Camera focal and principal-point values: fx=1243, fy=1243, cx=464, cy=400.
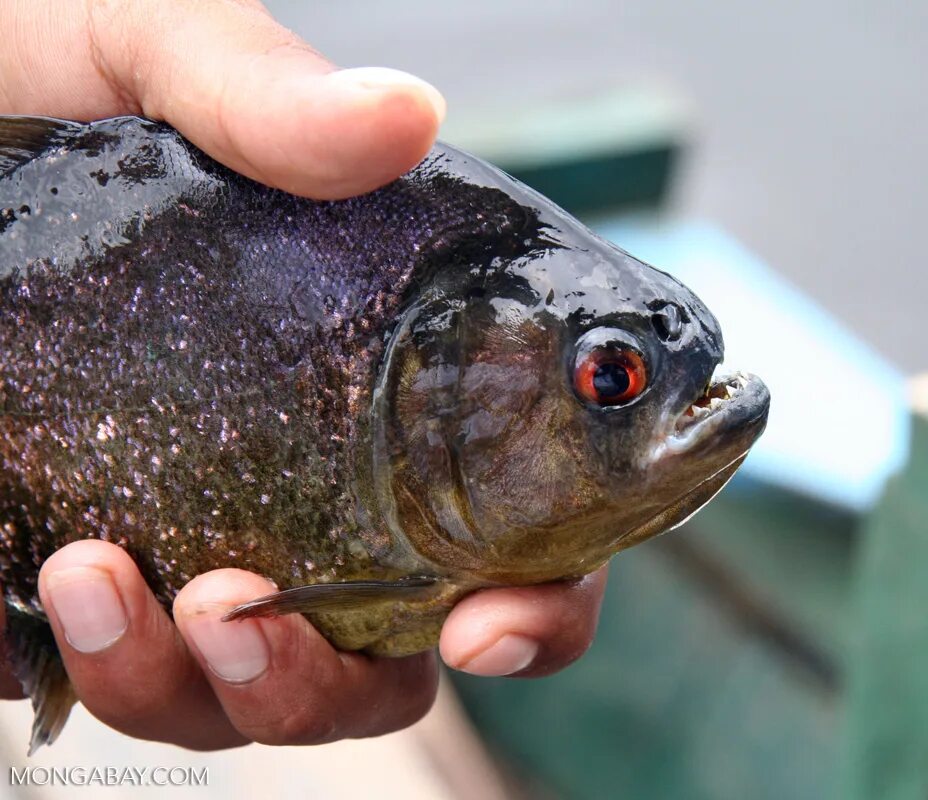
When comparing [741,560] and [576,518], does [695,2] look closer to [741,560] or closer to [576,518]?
[741,560]

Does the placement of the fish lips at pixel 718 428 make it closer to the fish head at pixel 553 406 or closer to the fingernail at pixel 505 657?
the fish head at pixel 553 406

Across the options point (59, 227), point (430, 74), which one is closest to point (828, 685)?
point (59, 227)

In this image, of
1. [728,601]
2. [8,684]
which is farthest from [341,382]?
[728,601]

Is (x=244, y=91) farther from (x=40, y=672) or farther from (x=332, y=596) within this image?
(x=40, y=672)

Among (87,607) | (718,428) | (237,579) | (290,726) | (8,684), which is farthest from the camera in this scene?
(8,684)

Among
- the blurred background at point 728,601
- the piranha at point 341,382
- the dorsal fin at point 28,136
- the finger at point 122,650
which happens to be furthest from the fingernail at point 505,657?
the blurred background at point 728,601

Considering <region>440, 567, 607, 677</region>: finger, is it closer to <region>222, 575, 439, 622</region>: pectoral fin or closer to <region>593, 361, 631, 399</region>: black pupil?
<region>222, 575, 439, 622</region>: pectoral fin
